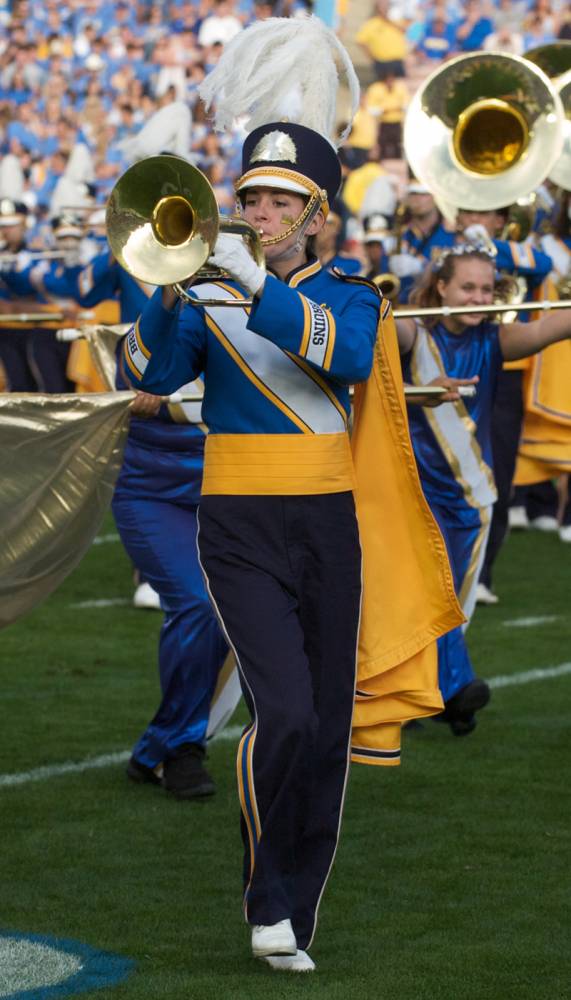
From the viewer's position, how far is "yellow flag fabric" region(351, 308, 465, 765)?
4.24m

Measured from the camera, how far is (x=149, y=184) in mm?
3797

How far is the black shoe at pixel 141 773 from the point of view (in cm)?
563

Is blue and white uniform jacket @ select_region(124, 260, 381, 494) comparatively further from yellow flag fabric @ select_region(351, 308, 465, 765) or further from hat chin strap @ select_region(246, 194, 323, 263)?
yellow flag fabric @ select_region(351, 308, 465, 765)

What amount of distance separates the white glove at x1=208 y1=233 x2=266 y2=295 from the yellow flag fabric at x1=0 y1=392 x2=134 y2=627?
124 centimetres

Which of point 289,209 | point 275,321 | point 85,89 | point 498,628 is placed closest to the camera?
point 275,321

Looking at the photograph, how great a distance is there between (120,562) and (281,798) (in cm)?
657

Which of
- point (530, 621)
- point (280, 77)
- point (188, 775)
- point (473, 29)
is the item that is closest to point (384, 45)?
point (473, 29)

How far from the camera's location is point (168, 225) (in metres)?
3.76

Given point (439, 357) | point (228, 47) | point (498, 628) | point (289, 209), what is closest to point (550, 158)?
point (439, 357)

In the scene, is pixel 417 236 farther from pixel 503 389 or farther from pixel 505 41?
pixel 505 41

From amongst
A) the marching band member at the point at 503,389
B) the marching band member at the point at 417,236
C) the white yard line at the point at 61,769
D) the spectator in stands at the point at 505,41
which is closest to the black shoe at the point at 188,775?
the white yard line at the point at 61,769

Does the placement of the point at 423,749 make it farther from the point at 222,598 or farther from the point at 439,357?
the point at 222,598

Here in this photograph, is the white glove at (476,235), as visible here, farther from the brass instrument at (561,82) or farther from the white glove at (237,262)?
the white glove at (237,262)


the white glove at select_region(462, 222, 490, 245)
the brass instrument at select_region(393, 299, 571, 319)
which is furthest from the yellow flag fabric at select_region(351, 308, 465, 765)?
the white glove at select_region(462, 222, 490, 245)
